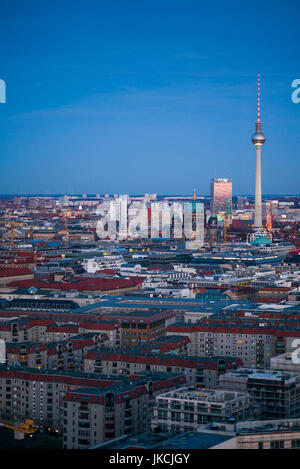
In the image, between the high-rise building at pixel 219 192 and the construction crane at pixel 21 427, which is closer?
the construction crane at pixel 21 427

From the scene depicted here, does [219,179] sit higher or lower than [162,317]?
higher

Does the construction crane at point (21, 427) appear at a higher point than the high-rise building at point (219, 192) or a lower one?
lower

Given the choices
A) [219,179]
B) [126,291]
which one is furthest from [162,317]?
[219,179]

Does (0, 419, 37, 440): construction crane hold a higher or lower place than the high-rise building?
lower

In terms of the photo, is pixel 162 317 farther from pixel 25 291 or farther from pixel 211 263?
pixel 211 263

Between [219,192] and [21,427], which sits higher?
[219,192]
